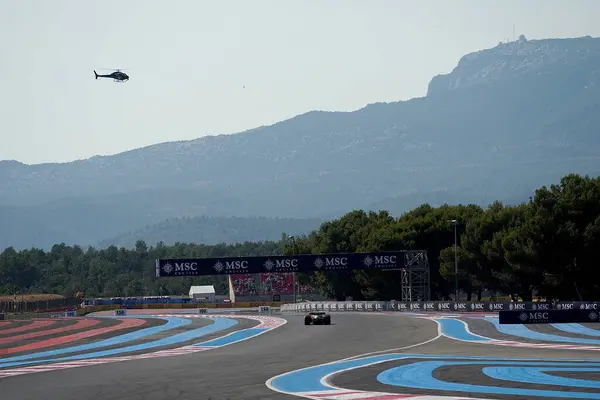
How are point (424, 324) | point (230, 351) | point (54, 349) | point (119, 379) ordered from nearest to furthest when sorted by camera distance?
point (119, 379), point (230, 351), point (54, 349), point (424, 324)

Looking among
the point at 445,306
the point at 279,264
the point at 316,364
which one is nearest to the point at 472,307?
the point at 445,306

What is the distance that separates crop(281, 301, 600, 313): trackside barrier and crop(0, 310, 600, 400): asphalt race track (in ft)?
34.9

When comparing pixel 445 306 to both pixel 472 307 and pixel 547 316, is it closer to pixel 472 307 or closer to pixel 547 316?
pixel 472 307

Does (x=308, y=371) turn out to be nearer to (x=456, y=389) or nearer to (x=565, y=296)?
(x=456, y=389)

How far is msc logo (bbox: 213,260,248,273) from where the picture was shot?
327ft

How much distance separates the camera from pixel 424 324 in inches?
2630

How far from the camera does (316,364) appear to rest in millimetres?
35438

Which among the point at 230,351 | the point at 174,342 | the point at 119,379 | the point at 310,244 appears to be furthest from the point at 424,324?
the point at 310,244

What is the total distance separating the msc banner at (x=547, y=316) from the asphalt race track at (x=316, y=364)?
1.14 metres

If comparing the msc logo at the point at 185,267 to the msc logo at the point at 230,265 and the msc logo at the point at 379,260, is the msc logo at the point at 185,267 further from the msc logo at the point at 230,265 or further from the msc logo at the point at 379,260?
the msc logo at the point at 379,260

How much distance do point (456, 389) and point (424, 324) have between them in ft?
137

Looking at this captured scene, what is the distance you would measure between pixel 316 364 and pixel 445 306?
58.9 m

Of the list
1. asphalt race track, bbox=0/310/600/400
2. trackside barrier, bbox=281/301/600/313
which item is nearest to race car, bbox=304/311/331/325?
asphalt race track, bbox=0/310/600/400

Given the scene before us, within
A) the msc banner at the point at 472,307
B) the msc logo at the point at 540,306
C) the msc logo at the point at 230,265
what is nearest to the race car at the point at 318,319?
the msc banner at the point at 472,307
